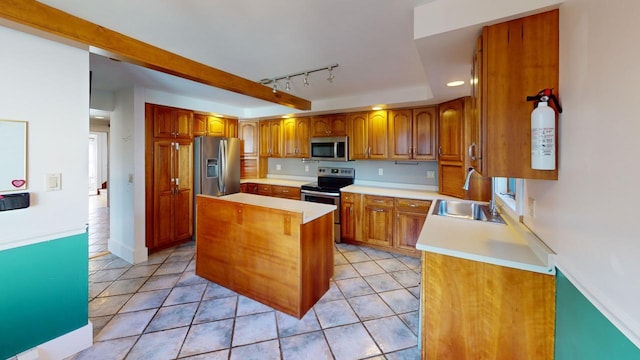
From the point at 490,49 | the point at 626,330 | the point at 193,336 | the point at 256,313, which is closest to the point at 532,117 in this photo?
the point at 490,49

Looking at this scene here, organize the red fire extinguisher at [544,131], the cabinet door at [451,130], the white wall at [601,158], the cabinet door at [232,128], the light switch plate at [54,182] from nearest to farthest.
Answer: the white wall at [601,158] < the red fire extinguisher at [544,131] < the light switch plate at [54,182] < the cabinet door at [451,130] < the cabinet door at [232,128]

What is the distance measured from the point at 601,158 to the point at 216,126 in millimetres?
4805

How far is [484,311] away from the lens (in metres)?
1.43

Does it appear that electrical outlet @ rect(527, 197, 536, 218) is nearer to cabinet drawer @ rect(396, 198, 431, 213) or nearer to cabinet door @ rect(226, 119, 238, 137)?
cabinet drawer @ rect(396, 198, 431, 213)

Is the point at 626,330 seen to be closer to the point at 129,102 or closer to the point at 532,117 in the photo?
the point at 532,117

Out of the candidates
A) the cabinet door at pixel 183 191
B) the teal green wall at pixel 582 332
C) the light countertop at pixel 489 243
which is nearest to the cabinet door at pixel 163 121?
the cabinet door at pixel 183 191

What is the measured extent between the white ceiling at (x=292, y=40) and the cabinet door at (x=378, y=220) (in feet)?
5.02

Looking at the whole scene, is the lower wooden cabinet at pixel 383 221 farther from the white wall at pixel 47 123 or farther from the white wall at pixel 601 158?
the white wall at pixel 47 123

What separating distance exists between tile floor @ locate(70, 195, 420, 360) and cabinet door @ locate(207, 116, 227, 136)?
2371 millimetres

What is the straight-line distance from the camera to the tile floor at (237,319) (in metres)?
1.86

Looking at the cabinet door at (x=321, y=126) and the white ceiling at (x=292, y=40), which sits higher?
the white ceiling at (x=292, y=40)

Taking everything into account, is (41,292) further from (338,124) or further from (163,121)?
(338,124)

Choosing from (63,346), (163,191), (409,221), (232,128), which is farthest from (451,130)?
(63,346)

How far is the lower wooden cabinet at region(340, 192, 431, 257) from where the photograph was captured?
3.52 metres
